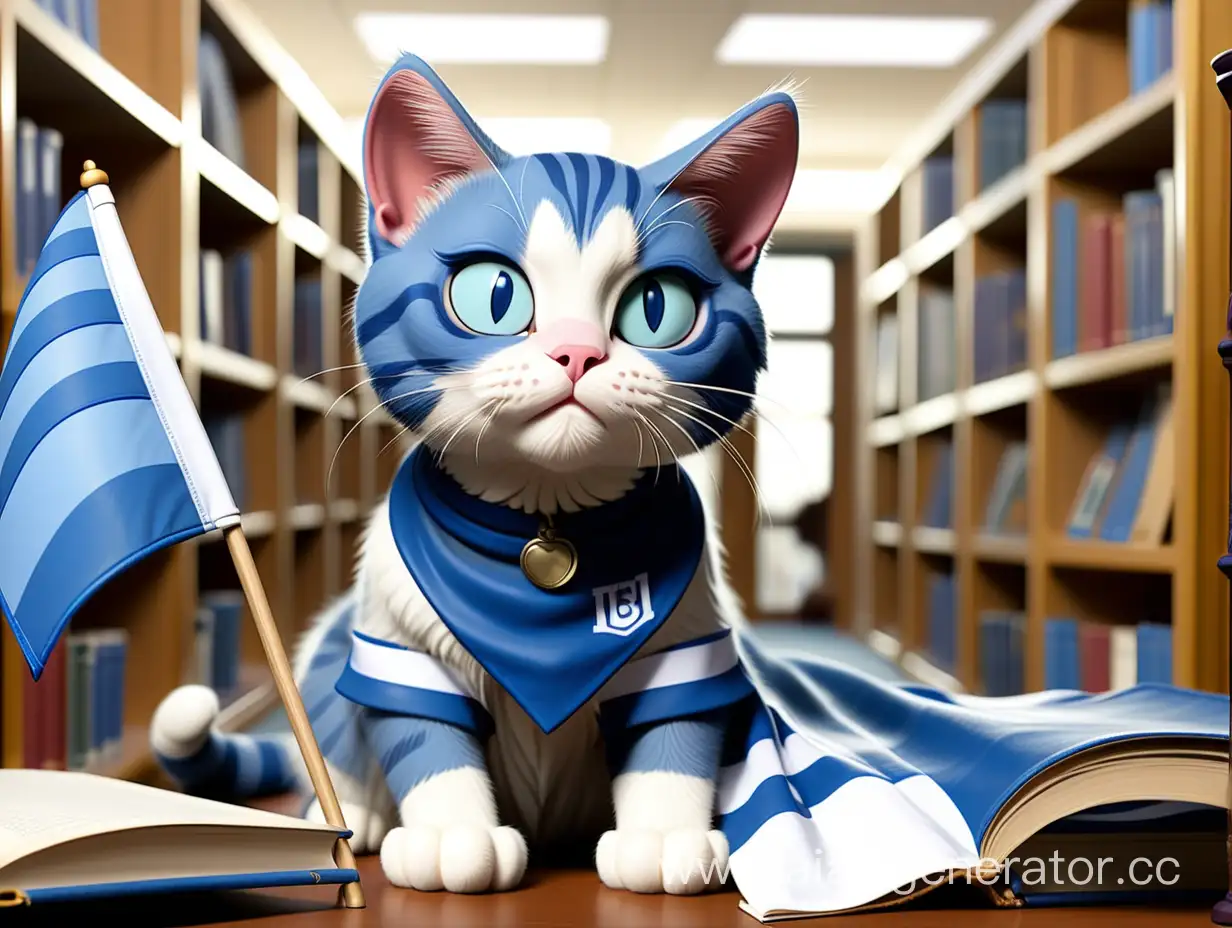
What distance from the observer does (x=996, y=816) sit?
27.3 inches

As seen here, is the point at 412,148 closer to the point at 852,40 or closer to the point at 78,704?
the point at 78,704

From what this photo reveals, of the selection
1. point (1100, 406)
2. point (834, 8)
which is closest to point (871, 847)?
point (1100, 406)

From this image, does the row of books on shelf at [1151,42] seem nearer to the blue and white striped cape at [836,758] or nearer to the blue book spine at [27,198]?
the blue and white striped cape at [836,758]

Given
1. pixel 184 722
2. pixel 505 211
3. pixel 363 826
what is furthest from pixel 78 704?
pixel 505 211

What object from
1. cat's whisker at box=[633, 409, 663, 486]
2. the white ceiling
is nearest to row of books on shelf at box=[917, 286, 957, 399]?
the white ceiling

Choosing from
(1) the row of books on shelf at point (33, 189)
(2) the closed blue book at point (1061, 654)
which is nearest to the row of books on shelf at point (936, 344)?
(2) the closed blue book at point (1061, 654)

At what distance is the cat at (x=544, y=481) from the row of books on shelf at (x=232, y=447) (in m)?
1.98

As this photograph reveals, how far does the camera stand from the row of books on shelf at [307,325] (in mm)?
3285

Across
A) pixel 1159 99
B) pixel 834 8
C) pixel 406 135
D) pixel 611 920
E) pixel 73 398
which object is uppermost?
pixel 834 8

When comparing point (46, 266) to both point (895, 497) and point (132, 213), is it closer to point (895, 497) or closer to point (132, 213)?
point (132, 213)

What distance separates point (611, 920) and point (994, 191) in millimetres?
2547

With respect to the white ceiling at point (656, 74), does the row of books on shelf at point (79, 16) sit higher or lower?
lower

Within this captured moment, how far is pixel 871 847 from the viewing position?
2.33 feet

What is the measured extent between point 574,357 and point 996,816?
1.09 feet
